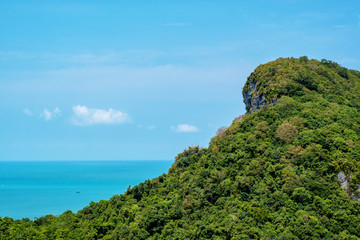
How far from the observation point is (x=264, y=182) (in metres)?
37.2

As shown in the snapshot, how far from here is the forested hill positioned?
32.2 m

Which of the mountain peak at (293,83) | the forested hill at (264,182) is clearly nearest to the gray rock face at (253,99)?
the mountain peak at (293,83)

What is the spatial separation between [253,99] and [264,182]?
1704 centimetres

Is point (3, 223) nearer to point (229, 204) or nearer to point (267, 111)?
point (229, 204)

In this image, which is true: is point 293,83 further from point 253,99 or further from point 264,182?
point 264,182

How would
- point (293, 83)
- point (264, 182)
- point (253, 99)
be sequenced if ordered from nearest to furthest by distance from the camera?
point (264, 182) < point (293, 83) < point (253, 99)

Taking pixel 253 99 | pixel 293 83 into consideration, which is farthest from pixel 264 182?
pixel 253 99

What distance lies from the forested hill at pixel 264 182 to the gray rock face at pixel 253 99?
0.14 metres

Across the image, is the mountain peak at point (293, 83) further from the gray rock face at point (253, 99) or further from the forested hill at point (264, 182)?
the forested hill at point (264, 182)

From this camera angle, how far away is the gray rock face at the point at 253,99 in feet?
164

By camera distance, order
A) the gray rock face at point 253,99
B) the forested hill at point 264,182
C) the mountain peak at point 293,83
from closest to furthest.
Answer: the forested hill at point 264,182
the mountain peak at point 293,83
the gray rock face at point 253,99

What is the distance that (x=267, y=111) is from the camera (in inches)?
1788

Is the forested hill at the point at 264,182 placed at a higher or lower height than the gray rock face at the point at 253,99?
lower

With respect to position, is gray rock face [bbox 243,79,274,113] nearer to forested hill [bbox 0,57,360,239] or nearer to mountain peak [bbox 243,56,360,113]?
mountain peak [bbox 243,56,360,113]
